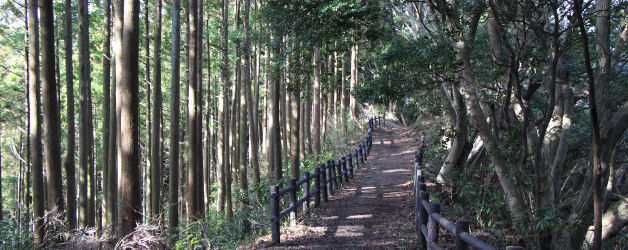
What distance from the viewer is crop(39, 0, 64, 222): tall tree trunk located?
9.88 meters

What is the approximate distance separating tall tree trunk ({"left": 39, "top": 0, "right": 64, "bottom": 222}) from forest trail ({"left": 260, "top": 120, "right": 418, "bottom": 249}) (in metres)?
5.36

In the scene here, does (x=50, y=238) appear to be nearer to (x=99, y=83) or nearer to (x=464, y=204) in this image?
(x=464, y=204)

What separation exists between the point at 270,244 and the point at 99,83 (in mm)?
20616

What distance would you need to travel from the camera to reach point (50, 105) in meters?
9.94

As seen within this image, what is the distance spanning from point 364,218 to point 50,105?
24.3ft

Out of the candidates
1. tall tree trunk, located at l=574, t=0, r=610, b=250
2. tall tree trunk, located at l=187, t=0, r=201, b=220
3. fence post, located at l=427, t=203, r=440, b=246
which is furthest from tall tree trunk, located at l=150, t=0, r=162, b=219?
tall tree trunk, located at l=574, t=0, r=610, b=250

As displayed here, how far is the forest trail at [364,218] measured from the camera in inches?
327

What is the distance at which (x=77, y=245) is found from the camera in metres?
6.56

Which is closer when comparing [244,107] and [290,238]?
[290,238]

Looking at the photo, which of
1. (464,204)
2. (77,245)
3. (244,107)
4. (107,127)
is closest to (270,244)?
(77,245)

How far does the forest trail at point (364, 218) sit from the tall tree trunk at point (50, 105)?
17.6ft

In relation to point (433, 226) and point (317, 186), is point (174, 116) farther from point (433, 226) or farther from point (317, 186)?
point (433, 226)

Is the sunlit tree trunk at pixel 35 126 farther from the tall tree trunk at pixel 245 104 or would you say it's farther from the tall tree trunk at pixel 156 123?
the tall tree trunk at pixel 245 104

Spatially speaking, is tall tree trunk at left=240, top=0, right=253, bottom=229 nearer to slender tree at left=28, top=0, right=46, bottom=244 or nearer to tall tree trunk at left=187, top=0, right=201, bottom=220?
tall tree trunk at left=187, top=0, right=201, bottom=220
